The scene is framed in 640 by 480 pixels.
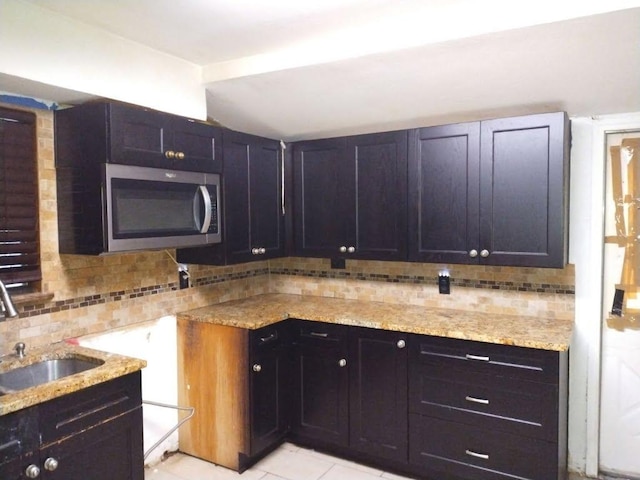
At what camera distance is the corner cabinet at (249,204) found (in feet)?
8.96

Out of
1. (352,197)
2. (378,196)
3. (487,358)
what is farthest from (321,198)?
(487,358)

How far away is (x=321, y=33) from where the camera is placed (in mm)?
2068

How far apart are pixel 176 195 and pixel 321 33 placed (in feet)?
3.43

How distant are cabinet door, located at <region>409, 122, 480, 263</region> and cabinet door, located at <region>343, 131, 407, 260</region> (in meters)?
0.06

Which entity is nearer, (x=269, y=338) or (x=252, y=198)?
(x=269, y=338)

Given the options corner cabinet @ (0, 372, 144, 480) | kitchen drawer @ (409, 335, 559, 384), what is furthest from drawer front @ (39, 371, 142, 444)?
kitchen drawer @ (409, 335, 559, 384)

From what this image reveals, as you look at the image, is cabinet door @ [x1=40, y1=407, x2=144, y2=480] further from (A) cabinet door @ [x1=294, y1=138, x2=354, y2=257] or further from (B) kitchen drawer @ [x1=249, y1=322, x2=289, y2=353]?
(A) cabinet door @ [x1=294, y1=138, x2=354, y2=257]

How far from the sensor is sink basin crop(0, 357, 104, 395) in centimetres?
191

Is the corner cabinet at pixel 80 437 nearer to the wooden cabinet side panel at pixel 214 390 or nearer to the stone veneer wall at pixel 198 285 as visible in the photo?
the stone veneer wall at pixel 198 285

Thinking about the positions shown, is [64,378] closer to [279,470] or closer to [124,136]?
[124,136]

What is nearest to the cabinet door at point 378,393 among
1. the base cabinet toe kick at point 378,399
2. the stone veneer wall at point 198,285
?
the base cabinet toe kick at point 378,399

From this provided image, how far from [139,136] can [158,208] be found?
0.35 m

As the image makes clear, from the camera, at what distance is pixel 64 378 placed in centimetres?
174

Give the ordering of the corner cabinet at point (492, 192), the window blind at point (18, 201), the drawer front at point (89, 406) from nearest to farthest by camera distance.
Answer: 1. the drawer front at point (89, 406)
2. the window blind at point (18, 201)
3. the corner cabinet at point (492, 192)
